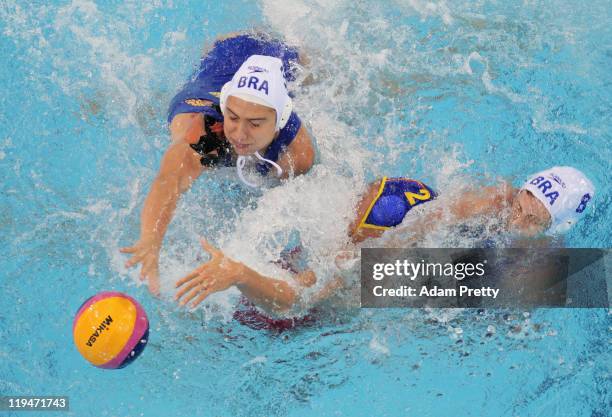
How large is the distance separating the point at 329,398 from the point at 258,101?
1971 mm

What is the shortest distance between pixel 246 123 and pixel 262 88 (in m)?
0.23

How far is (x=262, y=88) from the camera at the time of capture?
4191 millimetres

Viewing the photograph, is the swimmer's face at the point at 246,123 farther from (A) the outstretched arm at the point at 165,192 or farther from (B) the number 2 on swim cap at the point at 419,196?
(B) the number 2 on swim cap at the point at 419,196

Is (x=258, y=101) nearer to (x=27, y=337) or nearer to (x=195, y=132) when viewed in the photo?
(x=195, y=132)

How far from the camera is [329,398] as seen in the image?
14.8ft

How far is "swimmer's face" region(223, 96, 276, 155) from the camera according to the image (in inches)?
164

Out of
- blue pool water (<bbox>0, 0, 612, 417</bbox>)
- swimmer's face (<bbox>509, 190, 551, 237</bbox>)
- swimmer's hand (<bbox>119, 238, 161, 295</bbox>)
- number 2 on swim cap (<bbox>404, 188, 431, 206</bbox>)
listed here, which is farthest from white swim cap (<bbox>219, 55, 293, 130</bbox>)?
swimmer's face (<bbox>509, 190, 551, 237</bbox>)

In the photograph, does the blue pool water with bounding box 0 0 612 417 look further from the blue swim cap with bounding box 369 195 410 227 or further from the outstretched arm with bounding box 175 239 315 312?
the outstretched arm with bounding box 175 239 315 312

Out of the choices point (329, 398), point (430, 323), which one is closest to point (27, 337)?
point (329, 398)

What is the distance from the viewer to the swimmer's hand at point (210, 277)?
3303 mm

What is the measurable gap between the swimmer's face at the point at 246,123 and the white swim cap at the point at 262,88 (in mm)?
37

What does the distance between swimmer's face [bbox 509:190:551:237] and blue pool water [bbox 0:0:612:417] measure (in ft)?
1.91

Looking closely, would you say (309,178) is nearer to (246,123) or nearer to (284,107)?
(284,107)

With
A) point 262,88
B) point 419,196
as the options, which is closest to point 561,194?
point 419,196
